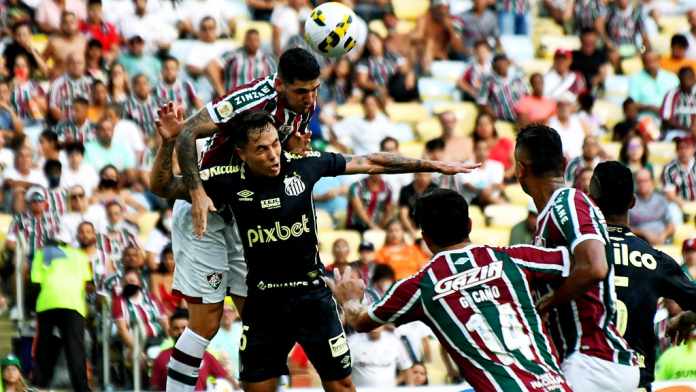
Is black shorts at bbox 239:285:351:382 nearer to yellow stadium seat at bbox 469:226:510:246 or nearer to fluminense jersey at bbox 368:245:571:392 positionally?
fluminense jersey at bbox 368:245:571:392

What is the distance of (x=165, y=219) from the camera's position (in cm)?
1534

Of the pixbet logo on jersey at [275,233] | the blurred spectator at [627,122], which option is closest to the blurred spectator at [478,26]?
the blurred spectator at [627,122]

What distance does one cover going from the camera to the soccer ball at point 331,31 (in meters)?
10.3

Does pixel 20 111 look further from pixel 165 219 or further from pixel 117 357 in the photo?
pixel 117 357

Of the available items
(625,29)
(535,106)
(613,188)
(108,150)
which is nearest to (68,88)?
(108,150)

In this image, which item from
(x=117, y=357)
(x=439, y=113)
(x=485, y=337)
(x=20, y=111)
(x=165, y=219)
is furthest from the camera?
(x=439, y=113)

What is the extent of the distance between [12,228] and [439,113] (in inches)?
229

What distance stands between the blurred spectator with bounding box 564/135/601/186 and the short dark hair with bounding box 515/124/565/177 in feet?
28.4

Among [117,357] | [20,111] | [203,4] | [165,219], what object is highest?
[203,4]

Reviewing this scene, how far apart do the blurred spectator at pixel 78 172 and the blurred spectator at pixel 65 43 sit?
172 cm

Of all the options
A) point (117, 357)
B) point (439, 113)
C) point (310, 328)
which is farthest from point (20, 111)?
point (310, 328)

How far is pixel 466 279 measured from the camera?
7297 millimetres

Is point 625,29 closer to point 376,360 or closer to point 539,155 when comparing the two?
point 376,360

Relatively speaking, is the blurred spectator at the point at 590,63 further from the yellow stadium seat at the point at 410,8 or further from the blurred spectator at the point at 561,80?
the yellow stadium seat at the point at 410,8
